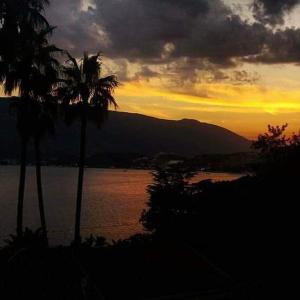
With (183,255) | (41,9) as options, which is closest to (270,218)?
(183,255)

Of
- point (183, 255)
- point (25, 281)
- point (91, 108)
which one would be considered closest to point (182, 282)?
point (183, 255)

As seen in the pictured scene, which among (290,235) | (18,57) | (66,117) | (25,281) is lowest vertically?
(25,281)

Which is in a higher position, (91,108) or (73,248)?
(91,108)

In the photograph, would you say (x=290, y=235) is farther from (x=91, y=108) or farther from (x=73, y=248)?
(x=91, y=108)

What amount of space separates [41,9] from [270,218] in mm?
14529

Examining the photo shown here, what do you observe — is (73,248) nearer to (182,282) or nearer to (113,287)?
(113,287)

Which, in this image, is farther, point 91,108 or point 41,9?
point 91,108

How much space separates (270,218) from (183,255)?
5469mm

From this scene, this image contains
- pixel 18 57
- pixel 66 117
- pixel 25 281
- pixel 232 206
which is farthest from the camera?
pixel 66 117

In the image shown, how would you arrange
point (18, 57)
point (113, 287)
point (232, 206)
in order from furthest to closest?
1. point (18, 57)
2. point (232, 206)
3. point (113, 287)

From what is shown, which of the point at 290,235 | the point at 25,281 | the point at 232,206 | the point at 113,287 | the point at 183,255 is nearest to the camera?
the point at 113,287

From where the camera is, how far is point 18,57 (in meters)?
29.5

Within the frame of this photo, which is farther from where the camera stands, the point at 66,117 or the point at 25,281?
the point at 66,117

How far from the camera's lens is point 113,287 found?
1705cm
